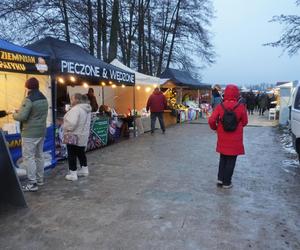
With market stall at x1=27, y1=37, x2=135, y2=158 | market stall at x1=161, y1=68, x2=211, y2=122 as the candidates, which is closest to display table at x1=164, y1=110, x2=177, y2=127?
market stall at x1=161, y1=68, x2=211, y2=122

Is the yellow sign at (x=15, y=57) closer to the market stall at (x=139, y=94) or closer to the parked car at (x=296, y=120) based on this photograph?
the parked car at (x=296, y=120)

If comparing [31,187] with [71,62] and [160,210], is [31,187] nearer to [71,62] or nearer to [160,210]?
[160,210]

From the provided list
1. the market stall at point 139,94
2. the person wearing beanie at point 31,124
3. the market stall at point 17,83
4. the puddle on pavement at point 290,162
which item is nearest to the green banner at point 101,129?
the market stall at point 17,83

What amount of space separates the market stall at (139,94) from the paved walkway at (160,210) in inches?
241

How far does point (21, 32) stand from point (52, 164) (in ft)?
40.7

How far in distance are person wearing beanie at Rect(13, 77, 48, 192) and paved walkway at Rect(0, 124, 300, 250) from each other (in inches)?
15.8

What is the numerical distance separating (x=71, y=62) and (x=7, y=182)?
3.70 meters

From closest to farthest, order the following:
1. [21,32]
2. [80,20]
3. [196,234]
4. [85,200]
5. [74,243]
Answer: [74,243] < [196,234] < [85,200] < [21,32] < [80,20]

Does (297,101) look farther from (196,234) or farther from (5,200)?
(5,200)

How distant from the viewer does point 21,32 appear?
17297mm

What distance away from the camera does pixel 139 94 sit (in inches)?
632

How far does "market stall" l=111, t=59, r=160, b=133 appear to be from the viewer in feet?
45.1

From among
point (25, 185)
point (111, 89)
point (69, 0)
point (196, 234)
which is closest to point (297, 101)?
point (196, 234)

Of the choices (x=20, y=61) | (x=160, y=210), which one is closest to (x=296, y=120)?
(x=160, y=210)
